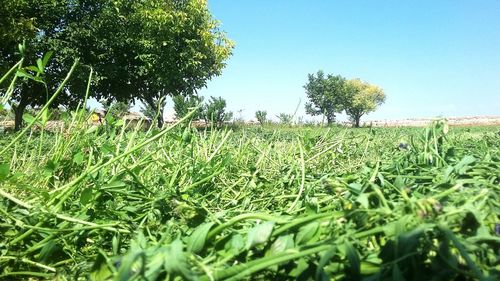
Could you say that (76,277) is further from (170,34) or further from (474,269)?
(170,34)

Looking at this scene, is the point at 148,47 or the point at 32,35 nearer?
the point at 32,35

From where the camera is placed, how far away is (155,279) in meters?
0.58

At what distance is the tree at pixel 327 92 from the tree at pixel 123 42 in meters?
49.6

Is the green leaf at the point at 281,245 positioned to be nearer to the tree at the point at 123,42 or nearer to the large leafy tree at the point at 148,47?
the tree at the point at 123,42

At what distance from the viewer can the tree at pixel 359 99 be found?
2968 inches

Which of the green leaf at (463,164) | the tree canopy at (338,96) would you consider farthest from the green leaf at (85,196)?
the tree canopy at (338,96)

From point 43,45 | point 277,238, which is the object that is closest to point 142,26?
point 43,45

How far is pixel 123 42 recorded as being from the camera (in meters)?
19.4

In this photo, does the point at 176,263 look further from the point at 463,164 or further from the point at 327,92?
the point at 327,92

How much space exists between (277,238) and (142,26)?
21.5m

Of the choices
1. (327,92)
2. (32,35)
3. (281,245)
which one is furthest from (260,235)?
(327,92)

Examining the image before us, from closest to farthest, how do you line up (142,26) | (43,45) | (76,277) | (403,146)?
(76,277) < (403,146) < (43,45) < (142,26)

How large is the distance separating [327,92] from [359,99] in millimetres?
8150

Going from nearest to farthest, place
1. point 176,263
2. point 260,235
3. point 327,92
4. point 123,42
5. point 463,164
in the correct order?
point 176,263
point 260,235
point 463,164
point 123,42
point 327,92
